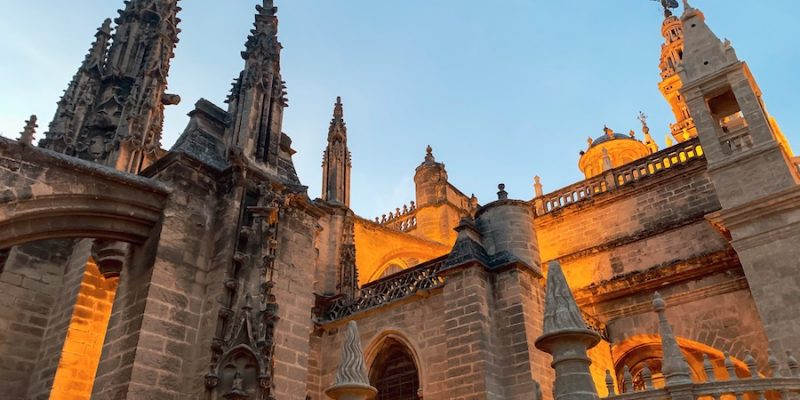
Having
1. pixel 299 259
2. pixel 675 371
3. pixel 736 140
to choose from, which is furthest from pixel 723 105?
pixel 299 259

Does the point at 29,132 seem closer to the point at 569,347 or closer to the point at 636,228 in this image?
the point at 569,347

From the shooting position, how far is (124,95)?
35.1ft

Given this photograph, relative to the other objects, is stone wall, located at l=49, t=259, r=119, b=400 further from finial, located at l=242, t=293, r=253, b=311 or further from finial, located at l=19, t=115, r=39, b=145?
finial, located at l=242, t=293, r=253, b=311

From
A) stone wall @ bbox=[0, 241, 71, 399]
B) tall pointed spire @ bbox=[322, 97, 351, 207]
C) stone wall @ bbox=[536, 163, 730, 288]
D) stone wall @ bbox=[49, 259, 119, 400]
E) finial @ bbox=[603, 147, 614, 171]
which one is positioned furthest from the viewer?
finial @ bbox=[603, 147, 614, 171]

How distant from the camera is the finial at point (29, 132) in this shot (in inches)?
262

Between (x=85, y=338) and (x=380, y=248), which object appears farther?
(x=380, y=248)

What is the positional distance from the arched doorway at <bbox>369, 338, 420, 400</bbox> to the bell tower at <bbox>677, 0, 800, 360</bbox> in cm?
681

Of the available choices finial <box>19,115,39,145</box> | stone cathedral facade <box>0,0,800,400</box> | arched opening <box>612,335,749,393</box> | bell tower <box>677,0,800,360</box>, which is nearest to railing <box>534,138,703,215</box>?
stone cathedral facade <box>0,0,800,400</box>

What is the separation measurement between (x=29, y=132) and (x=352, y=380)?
4.78 meters

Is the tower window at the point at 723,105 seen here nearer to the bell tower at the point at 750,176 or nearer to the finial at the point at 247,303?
the bell tower at the point at 750,176

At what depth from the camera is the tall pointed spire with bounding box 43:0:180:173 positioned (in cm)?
946

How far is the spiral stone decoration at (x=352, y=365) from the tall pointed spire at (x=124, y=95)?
4646 millimetres

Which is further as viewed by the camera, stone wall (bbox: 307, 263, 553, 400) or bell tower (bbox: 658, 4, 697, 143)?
bell tower (bbox: 658, 4, 697, 143)

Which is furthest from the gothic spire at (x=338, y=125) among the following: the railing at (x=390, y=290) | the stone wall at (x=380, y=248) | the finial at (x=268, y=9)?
the finial at (x=268, y=9)
